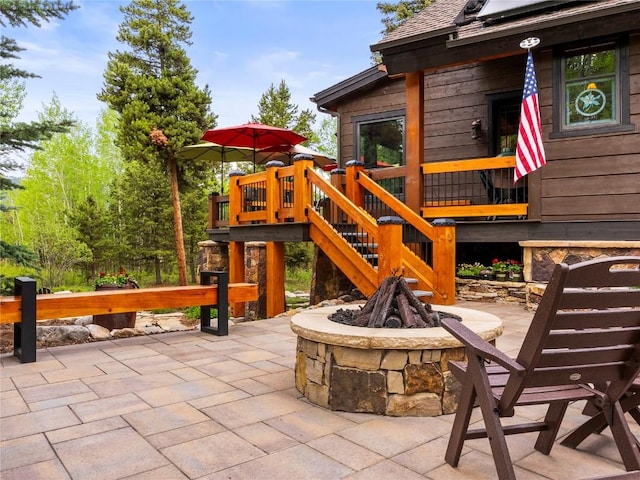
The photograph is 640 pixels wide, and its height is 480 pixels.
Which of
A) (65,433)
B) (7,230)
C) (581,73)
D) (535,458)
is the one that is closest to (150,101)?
(7,230)

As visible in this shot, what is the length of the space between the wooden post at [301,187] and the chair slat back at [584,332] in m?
5.48

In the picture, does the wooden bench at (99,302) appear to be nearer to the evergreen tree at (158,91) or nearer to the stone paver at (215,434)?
the stone paver at (215,434)

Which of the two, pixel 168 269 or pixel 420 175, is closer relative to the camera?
pixel 420 175

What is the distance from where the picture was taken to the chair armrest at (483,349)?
5.80 feet

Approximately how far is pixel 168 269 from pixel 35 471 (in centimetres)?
1897

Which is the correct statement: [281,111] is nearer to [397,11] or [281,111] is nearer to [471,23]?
[397,11]

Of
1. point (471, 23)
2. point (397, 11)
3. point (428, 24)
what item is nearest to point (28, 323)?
point (428, 24)

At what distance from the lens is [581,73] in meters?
6.43

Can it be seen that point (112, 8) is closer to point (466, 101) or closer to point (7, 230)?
point (7, 230)

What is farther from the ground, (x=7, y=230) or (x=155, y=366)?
(x=7, y=230)

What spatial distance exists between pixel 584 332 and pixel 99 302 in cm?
401

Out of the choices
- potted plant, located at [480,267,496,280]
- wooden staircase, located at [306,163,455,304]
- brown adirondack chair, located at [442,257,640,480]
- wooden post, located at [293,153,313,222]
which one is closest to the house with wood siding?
potted plant, located at [480,267,496,280]

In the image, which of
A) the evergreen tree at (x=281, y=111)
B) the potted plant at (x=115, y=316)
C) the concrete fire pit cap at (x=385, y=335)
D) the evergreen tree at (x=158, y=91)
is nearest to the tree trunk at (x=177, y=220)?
the evergreen tree at (x=158, y=91)

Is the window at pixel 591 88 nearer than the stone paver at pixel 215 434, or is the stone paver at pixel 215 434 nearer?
the stone paver at pixel 215 434
